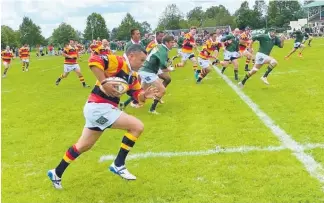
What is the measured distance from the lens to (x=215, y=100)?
12.2 metres

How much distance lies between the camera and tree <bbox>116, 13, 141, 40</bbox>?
110 m

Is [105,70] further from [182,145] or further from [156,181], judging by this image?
[182,145]

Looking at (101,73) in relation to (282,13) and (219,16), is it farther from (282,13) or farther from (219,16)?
(219,16)

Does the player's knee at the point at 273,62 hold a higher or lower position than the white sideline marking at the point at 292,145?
higher

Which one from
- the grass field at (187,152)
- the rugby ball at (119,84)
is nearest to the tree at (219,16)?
the grass field at (187,152)

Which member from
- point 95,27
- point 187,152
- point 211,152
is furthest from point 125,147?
point 95,27

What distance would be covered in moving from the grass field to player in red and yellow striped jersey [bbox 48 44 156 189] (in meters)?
0.39

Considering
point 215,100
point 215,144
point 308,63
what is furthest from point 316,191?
point 308,63

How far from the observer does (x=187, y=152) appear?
714cm

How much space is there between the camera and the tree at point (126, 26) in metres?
110

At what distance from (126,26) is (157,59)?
105019 mm

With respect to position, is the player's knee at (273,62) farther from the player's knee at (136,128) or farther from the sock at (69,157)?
the sock at (69,157)

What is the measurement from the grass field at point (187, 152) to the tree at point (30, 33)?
94515 millimetres

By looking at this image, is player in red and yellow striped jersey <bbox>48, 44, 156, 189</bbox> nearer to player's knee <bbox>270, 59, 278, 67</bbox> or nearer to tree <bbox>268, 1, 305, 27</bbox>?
player's knee <bbox>270, 59, 278, 67</bbox>
